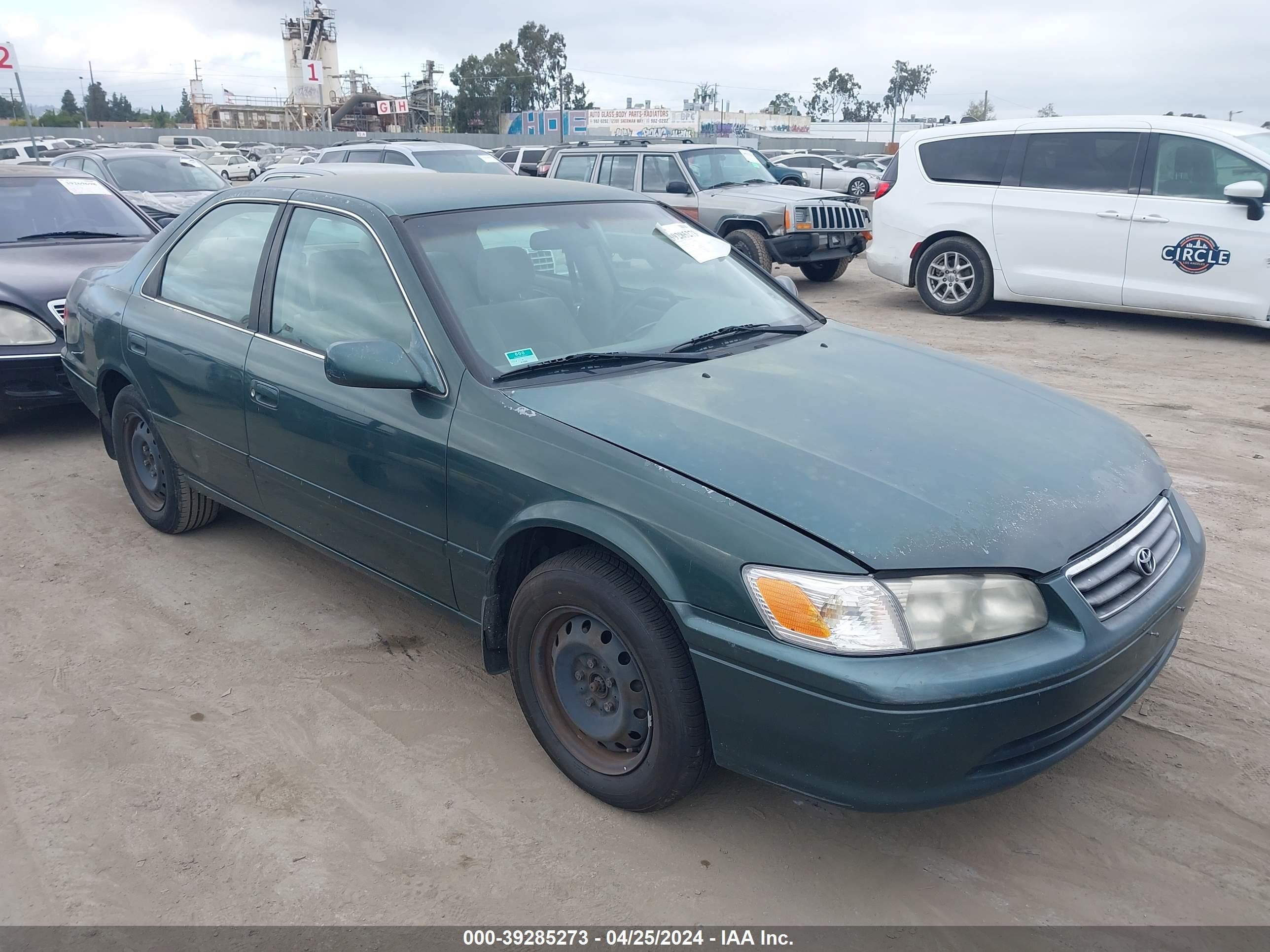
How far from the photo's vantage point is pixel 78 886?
250 centimetres

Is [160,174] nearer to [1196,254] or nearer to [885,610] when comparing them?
[1196,254]

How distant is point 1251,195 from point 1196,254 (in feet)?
2.00

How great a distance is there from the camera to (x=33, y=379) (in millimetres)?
5902

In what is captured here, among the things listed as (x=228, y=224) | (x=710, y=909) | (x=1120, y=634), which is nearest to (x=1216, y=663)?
(x=1120, y=634)

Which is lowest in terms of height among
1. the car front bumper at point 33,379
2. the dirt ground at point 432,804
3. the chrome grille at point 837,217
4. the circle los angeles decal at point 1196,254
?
the dirt ground at point 432,804

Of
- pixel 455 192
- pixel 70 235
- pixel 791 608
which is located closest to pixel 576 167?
pixel 70 235

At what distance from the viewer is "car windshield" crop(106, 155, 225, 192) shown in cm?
1169

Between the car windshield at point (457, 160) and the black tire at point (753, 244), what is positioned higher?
the car windshield at point (457, 160)

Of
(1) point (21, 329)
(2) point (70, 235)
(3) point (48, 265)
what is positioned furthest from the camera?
(2) point (70, 235)

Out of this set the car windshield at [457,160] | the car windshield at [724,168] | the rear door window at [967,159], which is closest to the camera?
the rear door window at [967,159]

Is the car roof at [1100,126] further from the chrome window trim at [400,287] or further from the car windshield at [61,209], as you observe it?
the chrome window trim at [400,287]

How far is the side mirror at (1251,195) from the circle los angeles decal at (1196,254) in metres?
0.33

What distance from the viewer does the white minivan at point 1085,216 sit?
320 inches

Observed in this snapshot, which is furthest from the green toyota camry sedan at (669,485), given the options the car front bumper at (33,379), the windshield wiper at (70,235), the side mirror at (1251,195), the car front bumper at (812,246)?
the car front bumper at (812,246)
